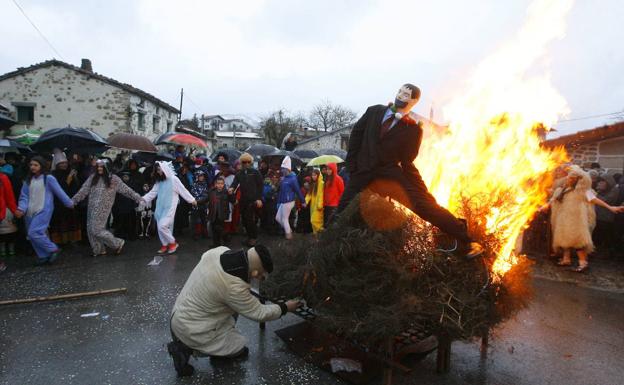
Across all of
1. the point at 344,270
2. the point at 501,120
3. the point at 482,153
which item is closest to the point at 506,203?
the point at 482,153

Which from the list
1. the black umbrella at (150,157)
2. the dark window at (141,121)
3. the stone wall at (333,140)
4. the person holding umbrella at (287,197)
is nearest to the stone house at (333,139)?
the stone wall at (333,140)

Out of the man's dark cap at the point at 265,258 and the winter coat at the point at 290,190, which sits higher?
Answer: the winter coat at the point at 290,190

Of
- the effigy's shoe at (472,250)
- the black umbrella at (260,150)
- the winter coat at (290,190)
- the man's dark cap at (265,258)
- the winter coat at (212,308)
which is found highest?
the black umbrella at (260,150)

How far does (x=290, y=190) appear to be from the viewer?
9344 mm

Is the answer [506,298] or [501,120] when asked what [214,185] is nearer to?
[501,120]

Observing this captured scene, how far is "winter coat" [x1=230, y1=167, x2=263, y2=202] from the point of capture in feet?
28.8

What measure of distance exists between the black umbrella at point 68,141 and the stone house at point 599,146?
1240cm

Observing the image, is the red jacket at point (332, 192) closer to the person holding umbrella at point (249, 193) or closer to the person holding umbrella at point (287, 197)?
the person holding umbrella at point (287, 197)

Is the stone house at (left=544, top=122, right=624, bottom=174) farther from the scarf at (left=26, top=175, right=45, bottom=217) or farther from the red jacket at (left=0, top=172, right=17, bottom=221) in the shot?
the red jacket at (left=0, top=172, right=17, bottom=221)

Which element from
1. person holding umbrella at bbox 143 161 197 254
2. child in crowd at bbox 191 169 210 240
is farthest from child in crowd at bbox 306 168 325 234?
person holding umbrella at bbox 143 161 197 254

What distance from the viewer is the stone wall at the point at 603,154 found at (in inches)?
425

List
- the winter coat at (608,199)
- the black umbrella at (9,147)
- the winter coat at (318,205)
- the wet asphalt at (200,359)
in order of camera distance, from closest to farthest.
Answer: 1. the wet asphalt at (200,359)
2. the winter coat at (608,199)
3. the winter coat at (318,205)
4. the black umbrella at (9,147)

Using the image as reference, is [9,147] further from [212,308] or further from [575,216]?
[575,216]

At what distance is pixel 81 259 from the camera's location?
736 centimetres
